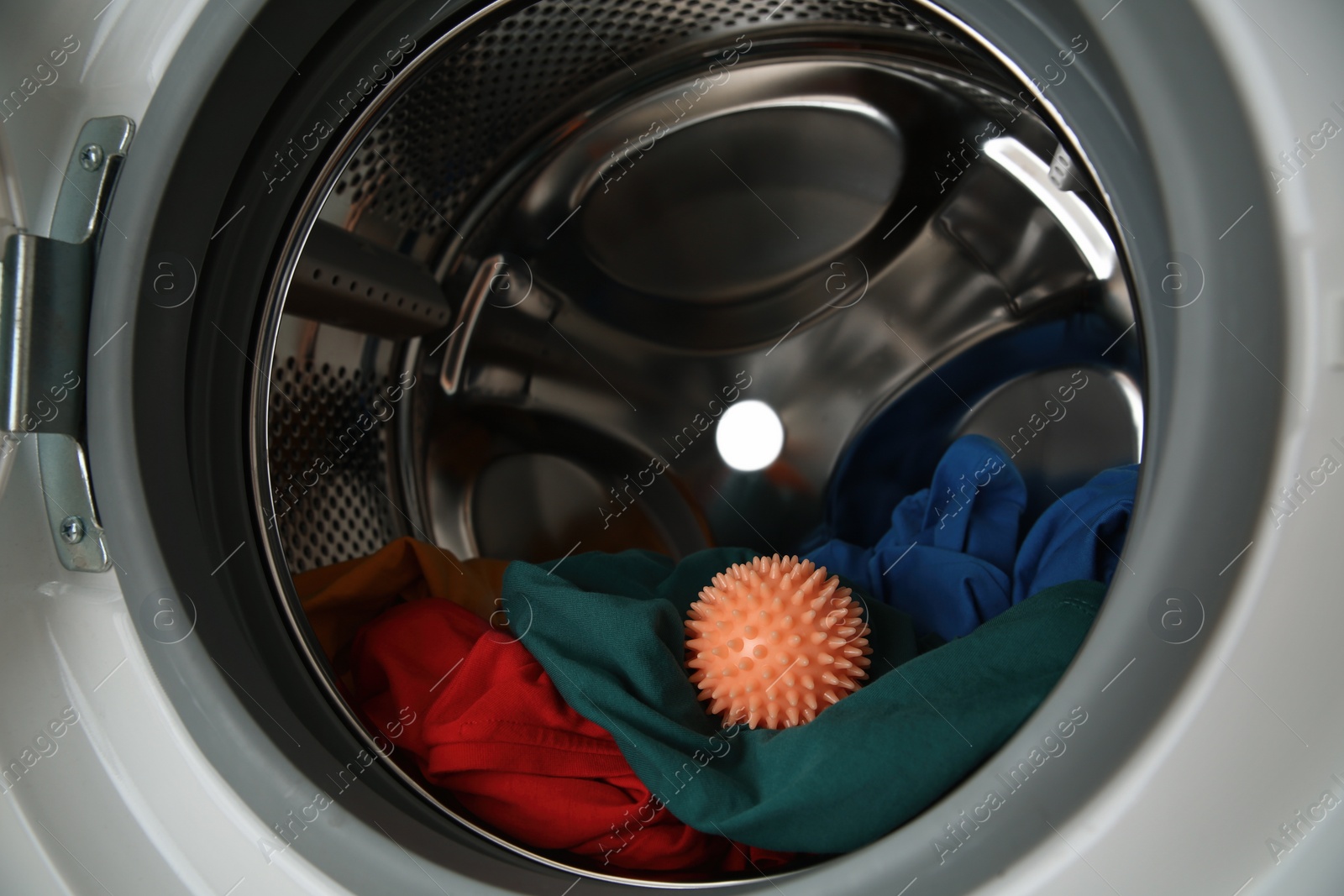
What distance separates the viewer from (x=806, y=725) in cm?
50

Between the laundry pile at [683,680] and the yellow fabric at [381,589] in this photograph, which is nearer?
the laundry pile at [683,680]

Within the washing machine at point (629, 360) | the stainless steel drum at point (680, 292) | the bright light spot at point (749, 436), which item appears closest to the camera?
the washing machine at point (629, 360)

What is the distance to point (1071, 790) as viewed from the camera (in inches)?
14.5

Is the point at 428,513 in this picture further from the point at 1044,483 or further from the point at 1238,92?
the point at 1238,92

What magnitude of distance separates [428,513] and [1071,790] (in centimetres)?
71

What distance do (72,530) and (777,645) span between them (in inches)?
17.0

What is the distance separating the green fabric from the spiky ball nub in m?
0.02

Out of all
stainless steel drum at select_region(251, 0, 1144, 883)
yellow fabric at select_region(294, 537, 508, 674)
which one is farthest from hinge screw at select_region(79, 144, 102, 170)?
yellow fabric at select_region(294, 537, 508, 674)

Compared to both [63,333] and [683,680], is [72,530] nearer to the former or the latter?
[63,333]

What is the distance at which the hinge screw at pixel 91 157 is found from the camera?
0.51 m

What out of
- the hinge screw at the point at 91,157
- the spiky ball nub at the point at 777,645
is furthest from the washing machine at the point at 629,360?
the spiky ball nub at the point at 777,645

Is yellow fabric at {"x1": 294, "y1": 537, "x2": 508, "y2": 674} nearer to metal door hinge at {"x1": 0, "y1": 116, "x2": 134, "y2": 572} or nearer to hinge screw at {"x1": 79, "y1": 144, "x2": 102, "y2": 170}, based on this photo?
metal door hinge at {"x1": 0, "y1": 116, "x2": 134, "y2": 572}

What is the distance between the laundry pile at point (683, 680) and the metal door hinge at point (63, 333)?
19 cm

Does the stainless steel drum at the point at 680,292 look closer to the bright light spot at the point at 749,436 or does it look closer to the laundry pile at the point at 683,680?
the bright light spot at the point at 749,436
